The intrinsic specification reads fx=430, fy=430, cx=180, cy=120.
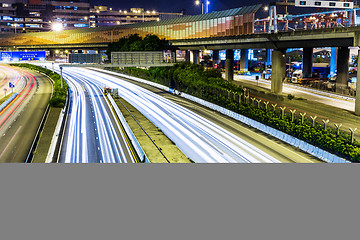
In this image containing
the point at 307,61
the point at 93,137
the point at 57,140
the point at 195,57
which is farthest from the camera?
the point at 195,57

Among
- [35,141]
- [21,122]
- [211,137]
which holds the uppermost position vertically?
[21,122]

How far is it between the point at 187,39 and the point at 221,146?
241 ft

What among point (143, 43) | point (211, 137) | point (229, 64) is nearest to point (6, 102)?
point (211, 137)

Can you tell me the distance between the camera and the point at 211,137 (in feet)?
170

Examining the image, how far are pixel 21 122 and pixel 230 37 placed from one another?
56.2 meters

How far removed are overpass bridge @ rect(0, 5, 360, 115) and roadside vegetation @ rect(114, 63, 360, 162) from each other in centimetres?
1183

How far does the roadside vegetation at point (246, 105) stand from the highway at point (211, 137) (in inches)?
87.7

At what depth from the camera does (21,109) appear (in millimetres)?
68938

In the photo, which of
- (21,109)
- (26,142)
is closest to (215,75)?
(21,109)

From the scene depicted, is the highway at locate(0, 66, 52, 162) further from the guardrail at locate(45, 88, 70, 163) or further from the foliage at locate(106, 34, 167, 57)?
the foliage at locate(106, 34, 167, 57)

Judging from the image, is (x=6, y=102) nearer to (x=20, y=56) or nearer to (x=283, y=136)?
(x=283, y=136)

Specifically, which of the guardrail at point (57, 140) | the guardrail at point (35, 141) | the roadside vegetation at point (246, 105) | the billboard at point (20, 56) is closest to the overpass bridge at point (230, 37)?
the roadside vegetation at point (246, 105)

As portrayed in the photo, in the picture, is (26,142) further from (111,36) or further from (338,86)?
(111,36)

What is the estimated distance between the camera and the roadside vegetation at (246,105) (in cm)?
4319
